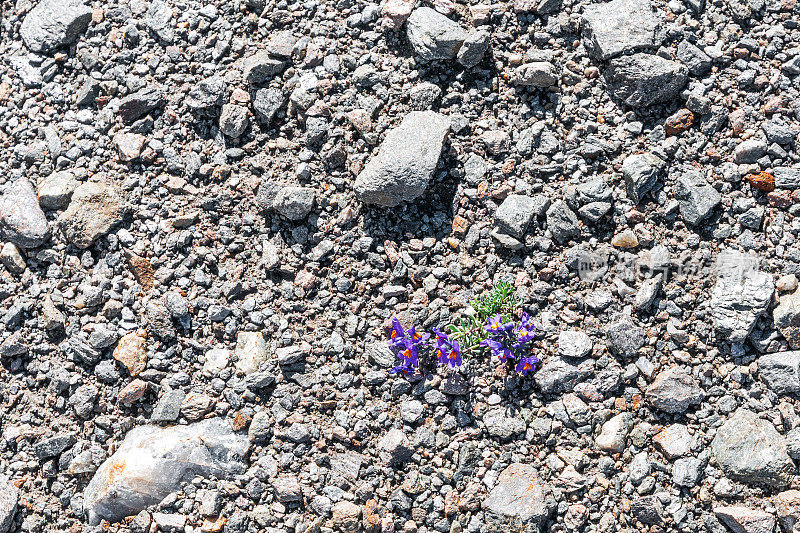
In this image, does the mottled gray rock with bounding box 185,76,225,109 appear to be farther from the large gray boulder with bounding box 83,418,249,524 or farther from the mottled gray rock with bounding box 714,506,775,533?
the mottled gray rock with bounding box 714,506,775,533

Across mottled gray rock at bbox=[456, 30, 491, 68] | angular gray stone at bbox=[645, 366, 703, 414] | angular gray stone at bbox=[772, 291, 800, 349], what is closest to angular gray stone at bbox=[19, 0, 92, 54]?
mottled gray rock at bbox=[456, 30, 491, 68]

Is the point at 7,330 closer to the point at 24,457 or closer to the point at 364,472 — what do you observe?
the point at 24,457

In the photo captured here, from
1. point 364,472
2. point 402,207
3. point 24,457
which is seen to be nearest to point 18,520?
point 24,457

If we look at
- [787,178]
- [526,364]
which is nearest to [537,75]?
[787,178]

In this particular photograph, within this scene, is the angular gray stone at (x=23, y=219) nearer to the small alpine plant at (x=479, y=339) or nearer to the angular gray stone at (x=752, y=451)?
the small alpine plant at (x=479, y=339)

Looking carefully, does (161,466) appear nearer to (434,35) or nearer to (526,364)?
(526,364)

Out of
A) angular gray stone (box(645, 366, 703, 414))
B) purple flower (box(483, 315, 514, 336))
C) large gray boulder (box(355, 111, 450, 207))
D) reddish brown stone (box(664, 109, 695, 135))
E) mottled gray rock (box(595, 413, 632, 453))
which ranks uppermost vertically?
large gray boulder (box(355, 111, 450, 207))

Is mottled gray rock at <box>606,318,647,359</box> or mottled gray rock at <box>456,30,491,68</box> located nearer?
mottled gray rock at <box>606,318,647,359</box>
